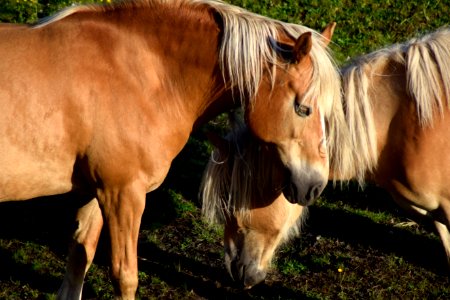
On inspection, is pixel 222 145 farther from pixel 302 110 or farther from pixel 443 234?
pixel 443 234

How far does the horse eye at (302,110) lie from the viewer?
339cm

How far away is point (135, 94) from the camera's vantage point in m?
3.51

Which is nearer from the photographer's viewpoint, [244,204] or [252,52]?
[252,52]

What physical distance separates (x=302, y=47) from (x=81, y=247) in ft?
6.22

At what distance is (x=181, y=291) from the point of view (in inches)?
185

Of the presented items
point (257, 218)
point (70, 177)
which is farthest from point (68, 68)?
point (257, 218)

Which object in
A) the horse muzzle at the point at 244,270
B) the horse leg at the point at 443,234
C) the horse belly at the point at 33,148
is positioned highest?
the horse belly at the point at 33,148

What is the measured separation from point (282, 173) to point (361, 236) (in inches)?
79.6

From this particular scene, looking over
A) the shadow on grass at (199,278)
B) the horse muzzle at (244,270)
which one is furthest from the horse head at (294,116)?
the shadow on grass at (199,278)

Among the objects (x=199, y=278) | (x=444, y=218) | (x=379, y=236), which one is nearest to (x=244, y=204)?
(x=199, y=278)

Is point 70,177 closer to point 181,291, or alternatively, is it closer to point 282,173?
point 282,173

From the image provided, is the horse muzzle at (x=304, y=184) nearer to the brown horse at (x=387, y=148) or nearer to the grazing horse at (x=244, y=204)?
the brown horse at (x=387, y=148)

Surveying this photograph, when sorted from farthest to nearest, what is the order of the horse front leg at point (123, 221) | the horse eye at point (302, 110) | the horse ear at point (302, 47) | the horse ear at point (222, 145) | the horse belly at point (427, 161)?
the horse ear at point (222, 145), the horse belly at point (427, 161), the horse front leg at point (123, 221), the horse eye at point (302, 110), the horse ear at point (302, 47)

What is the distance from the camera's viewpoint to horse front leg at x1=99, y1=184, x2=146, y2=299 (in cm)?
353
